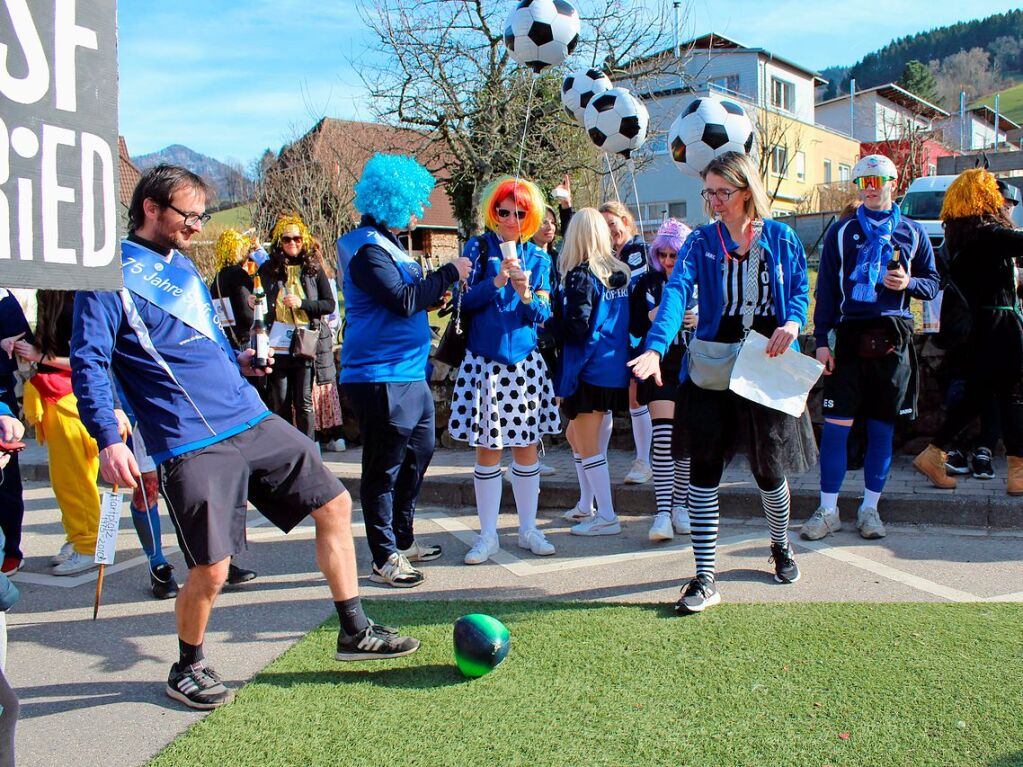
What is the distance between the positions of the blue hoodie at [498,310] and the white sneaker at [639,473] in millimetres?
1789

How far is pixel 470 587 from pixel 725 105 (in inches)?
145

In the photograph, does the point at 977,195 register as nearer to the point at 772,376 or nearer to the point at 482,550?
the point at 772,376

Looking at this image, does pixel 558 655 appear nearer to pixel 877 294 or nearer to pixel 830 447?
pixel 830 447

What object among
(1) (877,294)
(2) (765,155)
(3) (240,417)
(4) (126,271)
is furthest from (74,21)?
(2) (765,155)

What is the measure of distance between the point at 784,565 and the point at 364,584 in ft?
7.23

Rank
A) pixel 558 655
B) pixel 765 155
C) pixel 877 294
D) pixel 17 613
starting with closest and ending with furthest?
pixel 558 655, pixel 17 613, pixel 877 294, pixel 765 155

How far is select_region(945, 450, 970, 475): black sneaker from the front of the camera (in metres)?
6.09

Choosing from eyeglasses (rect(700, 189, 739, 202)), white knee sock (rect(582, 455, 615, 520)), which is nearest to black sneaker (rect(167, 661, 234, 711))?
white knee sock (rect(582, 455, 615, 520))

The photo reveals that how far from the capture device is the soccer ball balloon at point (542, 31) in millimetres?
6336

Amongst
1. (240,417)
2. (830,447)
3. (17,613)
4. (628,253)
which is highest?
(628,253)

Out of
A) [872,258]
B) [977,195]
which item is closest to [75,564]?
[872,258]

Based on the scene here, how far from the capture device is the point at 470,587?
4.55 m

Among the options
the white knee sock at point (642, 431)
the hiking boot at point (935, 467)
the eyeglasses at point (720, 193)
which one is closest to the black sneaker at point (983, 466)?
the hiking boot at point (935, 467)

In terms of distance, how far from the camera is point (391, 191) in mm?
4363
